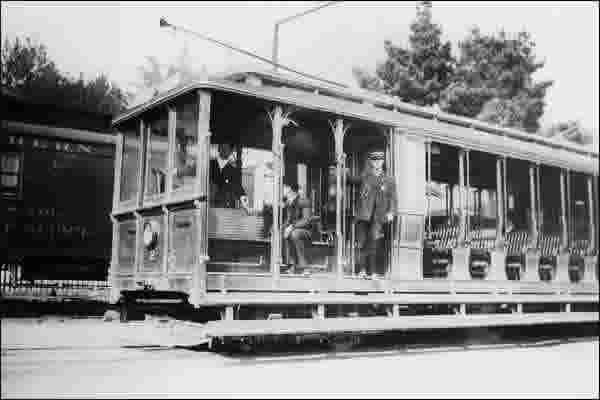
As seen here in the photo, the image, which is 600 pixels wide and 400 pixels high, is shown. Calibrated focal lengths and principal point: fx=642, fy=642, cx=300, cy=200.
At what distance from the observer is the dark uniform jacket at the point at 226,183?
27.2ft

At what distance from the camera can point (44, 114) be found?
12617mm

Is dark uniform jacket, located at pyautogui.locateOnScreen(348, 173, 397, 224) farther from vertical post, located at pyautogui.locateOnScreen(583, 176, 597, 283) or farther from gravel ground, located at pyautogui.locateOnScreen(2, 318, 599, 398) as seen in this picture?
vertical post, located at pyautogui.locateOnScreen(583, 176, 597, 283)

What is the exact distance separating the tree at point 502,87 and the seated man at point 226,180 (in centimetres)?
1797

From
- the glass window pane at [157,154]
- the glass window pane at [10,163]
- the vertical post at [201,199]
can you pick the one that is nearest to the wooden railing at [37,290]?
the glass window pane at [10,163]

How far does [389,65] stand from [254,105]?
799 inches

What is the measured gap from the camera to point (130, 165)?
8633 mm

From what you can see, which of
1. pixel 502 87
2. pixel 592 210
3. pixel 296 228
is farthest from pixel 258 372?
pixel 502 87

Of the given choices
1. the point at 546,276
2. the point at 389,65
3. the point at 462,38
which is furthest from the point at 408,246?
the point at 462,38

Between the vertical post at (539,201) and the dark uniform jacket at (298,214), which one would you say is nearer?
the dark uniform jacket at (298,214)

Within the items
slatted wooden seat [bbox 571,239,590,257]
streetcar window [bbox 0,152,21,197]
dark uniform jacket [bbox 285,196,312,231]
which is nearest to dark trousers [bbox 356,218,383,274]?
dark uniform jacket [bbox 285,196,312,231]

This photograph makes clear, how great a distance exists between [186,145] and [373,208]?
105 inches

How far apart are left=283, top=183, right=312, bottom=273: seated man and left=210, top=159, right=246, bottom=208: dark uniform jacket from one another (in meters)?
0.66

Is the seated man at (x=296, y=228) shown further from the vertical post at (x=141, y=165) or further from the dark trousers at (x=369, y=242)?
the vertical post at (x=141, y=165)

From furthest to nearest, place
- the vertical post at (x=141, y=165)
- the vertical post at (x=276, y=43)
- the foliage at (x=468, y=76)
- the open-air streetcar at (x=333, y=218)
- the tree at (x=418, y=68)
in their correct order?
the tree at (x=418, y=68), the foliage at (x=468, y=76), the vertical post at (x=276, y=43), the vertical post at (x=141, y=165), the open-air streetcar at (x=333, y=218)
